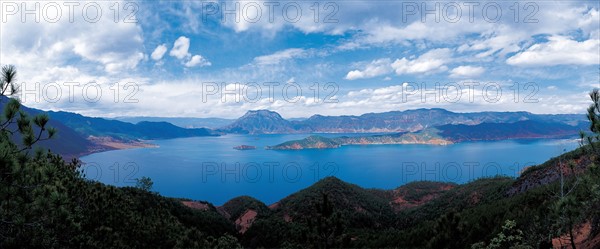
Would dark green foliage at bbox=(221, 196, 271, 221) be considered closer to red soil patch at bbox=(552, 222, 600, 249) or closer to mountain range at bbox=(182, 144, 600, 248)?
mountain range at bbox=(182, 144, 600, 248)

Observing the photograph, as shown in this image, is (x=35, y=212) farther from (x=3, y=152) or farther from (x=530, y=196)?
(x=530, y=196)

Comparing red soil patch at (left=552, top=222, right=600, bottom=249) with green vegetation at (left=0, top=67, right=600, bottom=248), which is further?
red soil patch at (left=552, top=222, right=600, bottom=249)

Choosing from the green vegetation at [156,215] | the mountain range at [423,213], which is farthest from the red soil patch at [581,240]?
the green vegetation at [156,215]

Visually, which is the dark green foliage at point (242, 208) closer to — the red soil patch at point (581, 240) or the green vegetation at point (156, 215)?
the green vegetation at point (156, 215)

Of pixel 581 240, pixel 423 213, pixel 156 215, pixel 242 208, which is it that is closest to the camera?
pixel 581 240

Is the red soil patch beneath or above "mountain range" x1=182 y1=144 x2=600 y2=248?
above

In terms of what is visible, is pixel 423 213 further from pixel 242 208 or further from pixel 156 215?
pixel 156 215

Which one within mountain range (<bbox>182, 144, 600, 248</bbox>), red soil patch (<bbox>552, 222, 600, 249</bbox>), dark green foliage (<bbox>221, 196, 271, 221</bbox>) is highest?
red soil patch (<bbox>552, 222, 600, 249</bbox>)

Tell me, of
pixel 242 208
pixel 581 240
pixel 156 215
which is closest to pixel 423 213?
pixel 242 208

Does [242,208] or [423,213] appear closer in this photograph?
[423,213]

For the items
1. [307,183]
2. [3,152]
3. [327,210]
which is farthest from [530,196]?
[307,183]

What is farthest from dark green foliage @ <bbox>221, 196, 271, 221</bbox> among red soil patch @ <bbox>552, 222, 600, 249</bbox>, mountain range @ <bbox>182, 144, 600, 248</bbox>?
red soil patch @ <bbox>552, 222, 600, 249</bbox>
